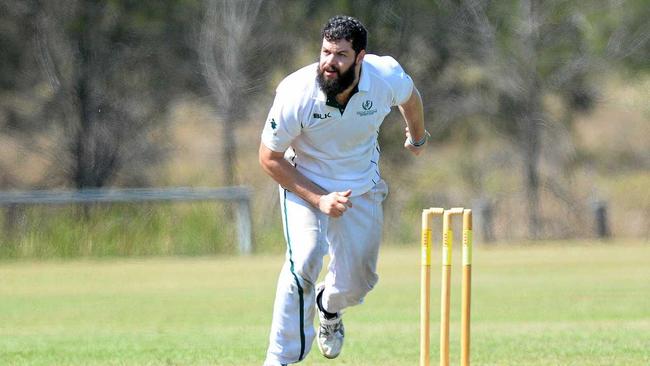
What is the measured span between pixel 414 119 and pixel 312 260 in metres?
1.16

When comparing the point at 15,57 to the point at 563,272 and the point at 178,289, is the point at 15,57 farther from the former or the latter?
the point at 563,272

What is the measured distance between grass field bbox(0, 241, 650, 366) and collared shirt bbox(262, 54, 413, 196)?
158 centimetres

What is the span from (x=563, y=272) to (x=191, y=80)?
912 centimetres

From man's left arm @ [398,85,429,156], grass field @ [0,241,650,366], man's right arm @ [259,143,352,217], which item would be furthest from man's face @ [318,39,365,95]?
grass field @ [0,241,650,366]

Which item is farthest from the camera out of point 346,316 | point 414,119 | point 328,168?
point 346,316

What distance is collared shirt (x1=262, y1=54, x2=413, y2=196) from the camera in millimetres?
6707

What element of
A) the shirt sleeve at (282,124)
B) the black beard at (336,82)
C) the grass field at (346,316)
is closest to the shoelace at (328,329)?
the grass field at (346,316)

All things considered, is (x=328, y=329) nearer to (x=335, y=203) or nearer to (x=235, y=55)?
(x=335, y=203)

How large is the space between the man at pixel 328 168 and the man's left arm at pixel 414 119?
10 cm

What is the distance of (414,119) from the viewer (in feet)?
24.7

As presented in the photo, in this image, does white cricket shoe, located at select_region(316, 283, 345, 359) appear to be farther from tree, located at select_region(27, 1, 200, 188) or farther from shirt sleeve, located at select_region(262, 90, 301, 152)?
tree, located at select_region(27, 1, 200, 188)

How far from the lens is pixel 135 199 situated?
72.4 feet

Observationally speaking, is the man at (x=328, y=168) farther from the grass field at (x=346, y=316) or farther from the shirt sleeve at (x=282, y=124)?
the grass field at (x=346, y=316)

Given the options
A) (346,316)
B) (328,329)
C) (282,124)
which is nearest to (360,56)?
(282,124)
